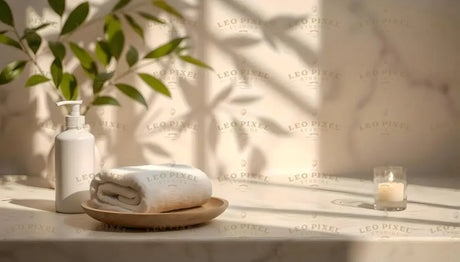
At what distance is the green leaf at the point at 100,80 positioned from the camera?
5.03ft

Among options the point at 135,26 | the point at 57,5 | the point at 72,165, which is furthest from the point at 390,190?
the point at 57,5

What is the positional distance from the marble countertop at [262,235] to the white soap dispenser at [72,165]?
0.03 metres

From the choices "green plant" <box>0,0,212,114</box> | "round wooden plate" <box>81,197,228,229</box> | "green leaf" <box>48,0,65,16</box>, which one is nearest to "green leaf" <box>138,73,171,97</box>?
"green plant" <box>0,0,212,114</box>

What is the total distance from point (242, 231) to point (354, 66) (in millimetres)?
674

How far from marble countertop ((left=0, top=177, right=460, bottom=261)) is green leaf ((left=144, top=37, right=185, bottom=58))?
1.28ft

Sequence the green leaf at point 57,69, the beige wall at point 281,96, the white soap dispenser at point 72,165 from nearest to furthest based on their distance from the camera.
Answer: the white soap dispenser at point 72,165
the green leaf at point 57,69
the beige wall at point 281,96

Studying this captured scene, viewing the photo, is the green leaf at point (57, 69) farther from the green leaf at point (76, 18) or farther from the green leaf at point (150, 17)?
the green leaf at point (150, 17)

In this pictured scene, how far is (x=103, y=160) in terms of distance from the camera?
65.6 inches

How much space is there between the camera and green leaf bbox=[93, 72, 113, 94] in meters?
1.53

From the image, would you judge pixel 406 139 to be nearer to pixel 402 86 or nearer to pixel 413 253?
pixel 402 86

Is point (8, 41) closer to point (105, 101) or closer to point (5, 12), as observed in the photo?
point (5, 12)

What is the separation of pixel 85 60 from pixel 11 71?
15 centimetres

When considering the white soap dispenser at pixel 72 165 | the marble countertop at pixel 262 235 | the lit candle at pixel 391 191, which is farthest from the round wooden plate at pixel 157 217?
the lit candle at pixel 391 191

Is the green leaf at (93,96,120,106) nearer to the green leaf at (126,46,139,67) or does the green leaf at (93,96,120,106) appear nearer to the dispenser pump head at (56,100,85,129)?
the green leaf at (126,46,139,67)
